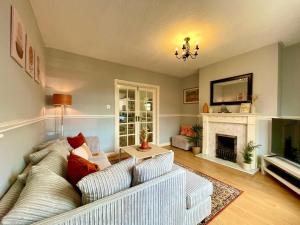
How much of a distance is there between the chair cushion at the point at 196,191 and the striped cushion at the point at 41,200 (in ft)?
3.15

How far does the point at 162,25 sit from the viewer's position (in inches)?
86.7

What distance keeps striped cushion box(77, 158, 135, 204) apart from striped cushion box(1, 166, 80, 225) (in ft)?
0.38

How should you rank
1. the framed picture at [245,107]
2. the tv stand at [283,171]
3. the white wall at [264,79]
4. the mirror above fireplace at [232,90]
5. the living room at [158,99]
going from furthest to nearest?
the mirror above fireplace at [232,90], the framed picture at [245,107], the white wall at [264,79], the tv stand at [283,171], the living room at [158,99]

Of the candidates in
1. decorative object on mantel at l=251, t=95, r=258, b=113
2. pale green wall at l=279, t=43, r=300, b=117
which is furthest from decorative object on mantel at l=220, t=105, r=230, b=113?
pale green wall at l=279, t=43, r=300, b=117

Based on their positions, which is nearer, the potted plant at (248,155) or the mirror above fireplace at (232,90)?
the potted plant at (248,155)

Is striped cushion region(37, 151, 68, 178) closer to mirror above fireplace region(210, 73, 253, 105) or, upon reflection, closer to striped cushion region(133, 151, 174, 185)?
striped cushion region(133, 151, 174, 185)

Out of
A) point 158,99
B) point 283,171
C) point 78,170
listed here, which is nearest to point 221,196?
point 283,171

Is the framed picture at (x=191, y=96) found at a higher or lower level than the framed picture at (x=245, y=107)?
higher

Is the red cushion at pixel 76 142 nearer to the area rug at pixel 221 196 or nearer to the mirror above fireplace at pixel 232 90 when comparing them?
the area rug at pixel 221 196

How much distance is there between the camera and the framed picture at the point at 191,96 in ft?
15.1

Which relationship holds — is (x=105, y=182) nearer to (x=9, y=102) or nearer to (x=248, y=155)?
(x=9, y=102)

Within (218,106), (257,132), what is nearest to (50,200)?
(257,132)

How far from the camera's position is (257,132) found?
2877 millimetres

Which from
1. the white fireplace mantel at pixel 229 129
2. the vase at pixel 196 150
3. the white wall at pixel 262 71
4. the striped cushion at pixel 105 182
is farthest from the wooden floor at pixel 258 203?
the white wall at pixel 262 71
